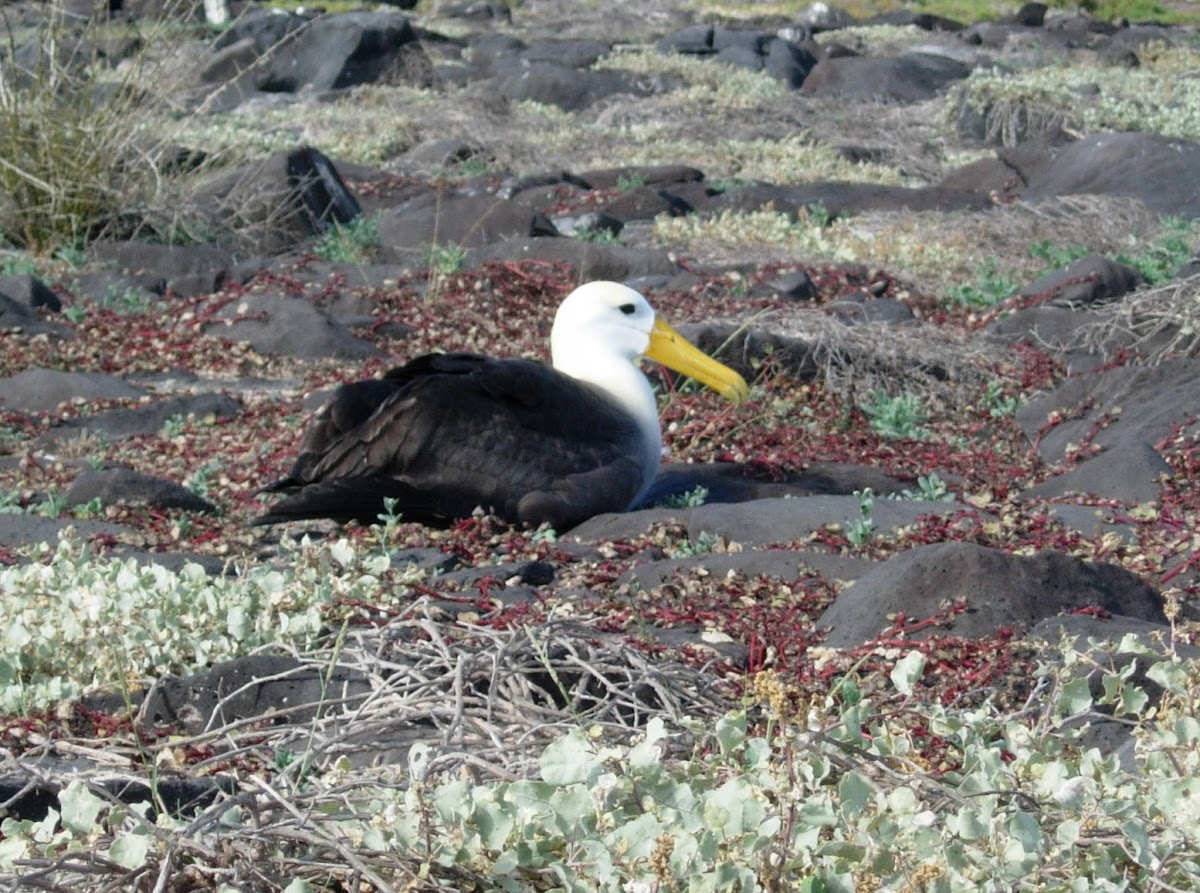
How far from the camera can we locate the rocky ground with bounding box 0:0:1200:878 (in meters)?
3.86

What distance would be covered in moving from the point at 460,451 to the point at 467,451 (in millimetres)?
26

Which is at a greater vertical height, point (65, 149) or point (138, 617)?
point (138, 617)

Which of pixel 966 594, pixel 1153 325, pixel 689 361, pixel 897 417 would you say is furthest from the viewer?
pixel 1153 325

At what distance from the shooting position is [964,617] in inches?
171

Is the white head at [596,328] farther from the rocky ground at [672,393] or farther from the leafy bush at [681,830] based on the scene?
the leafy bush at [681,830]

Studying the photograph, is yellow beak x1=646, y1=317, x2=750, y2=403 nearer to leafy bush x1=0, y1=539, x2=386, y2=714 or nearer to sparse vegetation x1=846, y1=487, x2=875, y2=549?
sparse vegetation x1=846, y1=487, x2=875, y2=549

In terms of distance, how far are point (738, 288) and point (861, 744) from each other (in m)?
8.44

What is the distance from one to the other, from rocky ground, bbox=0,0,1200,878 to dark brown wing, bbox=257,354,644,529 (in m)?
0.13

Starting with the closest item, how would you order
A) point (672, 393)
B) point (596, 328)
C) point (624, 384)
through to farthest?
point (624, 384), point (596, 328), point (672, 393)

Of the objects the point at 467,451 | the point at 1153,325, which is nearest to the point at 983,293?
the point at 1153,325

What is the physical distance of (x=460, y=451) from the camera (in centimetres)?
646

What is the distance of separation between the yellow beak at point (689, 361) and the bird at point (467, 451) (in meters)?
0.67

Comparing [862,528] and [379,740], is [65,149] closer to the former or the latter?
[862,528]

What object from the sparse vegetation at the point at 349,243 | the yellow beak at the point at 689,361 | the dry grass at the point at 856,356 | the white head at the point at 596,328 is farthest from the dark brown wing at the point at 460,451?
the sparse vegetation at the point at 349,243
